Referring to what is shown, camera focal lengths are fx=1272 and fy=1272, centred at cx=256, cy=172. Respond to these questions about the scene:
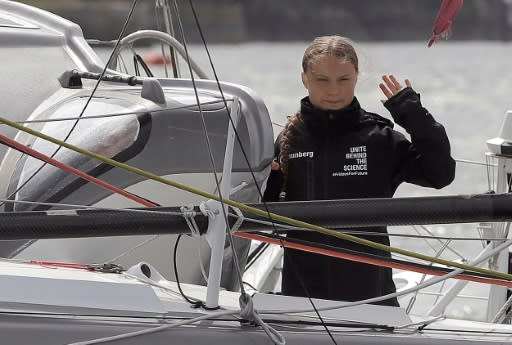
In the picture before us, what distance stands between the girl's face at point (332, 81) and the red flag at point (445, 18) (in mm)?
302

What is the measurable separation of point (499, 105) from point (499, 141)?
25.9 meters

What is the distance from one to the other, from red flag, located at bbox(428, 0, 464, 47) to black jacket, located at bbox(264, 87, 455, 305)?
0.29m

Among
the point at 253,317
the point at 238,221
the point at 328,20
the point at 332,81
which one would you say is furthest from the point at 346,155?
the point at 328,20

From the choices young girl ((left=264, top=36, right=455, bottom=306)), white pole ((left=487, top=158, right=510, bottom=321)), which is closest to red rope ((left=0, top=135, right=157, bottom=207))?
young girl ((left=264, top=36, right=455, bottom=306))

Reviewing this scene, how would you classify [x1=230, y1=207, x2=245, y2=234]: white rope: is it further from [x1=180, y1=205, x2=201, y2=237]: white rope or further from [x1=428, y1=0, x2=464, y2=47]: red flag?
[x1=428, y1=0, x2=464, y2=47]: red flag

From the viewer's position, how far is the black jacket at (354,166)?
3168 mm

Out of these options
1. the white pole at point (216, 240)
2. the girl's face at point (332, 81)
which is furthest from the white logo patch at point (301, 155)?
the white pole at point (216, 240)

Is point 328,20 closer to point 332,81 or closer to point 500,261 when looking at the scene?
point 500,261

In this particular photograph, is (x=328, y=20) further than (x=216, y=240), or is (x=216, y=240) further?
(x=328, y=20)

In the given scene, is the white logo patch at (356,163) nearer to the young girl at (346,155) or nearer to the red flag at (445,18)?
the young girl at (346,155)

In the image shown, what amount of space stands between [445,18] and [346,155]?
485mm

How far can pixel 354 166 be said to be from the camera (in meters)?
3.23

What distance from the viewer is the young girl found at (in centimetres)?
318

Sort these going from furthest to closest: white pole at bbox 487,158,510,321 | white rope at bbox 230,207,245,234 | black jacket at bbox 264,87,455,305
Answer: white pole at bbox 487,158,510,321
black jacket at bbox 264,87,455,305
white rope at bbox 230,207,245,234
